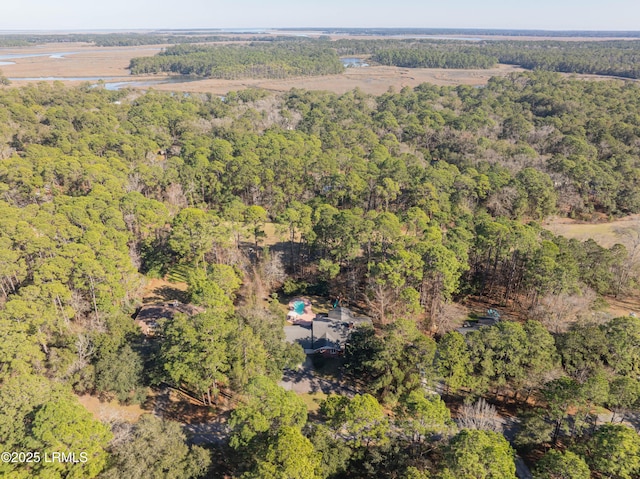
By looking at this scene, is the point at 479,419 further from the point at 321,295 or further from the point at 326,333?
the point at 321,295

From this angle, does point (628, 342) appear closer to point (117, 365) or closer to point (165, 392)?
point (165, 392)

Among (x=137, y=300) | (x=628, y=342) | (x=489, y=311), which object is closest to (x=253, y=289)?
(x=137, y=300)

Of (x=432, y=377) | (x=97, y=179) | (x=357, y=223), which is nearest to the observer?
(x=432, y=377)

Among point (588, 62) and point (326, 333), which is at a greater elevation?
point (588, 62)

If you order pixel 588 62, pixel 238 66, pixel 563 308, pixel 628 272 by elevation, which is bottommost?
pixel 628 272

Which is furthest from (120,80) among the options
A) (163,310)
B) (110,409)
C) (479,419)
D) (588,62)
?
(588,62)

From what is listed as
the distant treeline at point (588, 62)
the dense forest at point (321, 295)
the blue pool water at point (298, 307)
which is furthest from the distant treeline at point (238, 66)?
the blue pool water at point (298, 307)

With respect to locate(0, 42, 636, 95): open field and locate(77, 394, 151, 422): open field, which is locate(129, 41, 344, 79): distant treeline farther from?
locate(77, 394, 151, 422): open field
